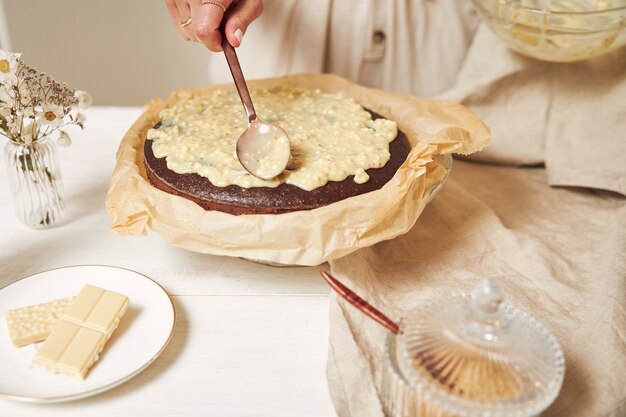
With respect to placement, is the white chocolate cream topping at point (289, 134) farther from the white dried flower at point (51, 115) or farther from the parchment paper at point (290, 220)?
the white dried flower at point (51, 115)

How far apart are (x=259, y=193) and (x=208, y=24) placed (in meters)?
0.34

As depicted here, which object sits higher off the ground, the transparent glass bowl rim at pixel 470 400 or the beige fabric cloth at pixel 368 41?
the beige fabric cloth at pixel 368 41

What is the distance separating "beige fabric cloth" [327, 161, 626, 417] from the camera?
33.5 inches

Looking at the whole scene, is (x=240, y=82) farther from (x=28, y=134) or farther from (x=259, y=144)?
(x=28, y=134)

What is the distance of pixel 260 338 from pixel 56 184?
0.55 meters

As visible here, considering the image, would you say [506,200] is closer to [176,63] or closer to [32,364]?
[32,364]

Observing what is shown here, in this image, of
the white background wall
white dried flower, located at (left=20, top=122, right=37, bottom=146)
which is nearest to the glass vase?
white dried flower, located at (left=20, top=122, right=37, bottom=146)

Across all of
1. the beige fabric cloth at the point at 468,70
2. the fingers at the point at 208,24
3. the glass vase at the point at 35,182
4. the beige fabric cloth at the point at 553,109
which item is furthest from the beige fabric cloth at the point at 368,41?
the glass vase at the point at 35,182

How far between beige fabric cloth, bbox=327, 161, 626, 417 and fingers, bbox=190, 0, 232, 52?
18.5 inches

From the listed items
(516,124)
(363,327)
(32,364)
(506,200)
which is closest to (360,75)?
(516,124)

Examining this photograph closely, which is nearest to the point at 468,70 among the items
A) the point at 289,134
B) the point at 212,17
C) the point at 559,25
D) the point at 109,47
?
the point at 559,25

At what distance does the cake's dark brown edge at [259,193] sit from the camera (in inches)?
39.9

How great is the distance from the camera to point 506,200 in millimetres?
1328

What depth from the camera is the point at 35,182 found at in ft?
3.88
